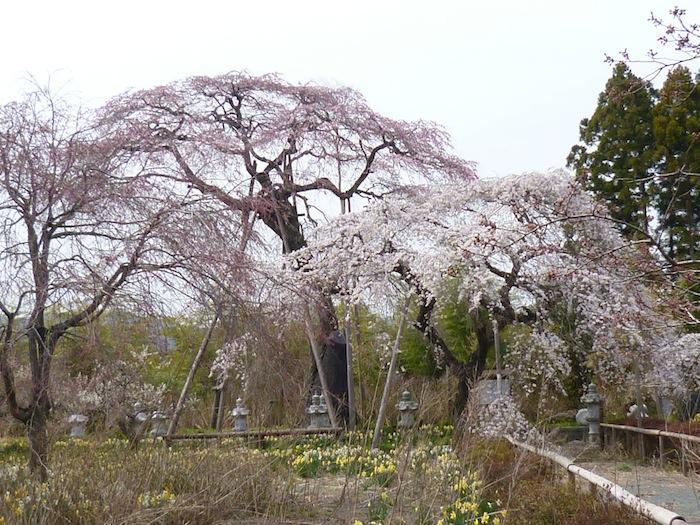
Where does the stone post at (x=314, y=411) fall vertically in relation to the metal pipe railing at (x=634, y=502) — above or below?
above

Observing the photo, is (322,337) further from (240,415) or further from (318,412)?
(240,415)

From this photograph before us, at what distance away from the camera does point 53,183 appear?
17.9ft

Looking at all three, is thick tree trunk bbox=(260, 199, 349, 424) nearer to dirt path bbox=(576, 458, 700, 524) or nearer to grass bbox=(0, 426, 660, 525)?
dirt path bbox=(576, 458, 700, 524)

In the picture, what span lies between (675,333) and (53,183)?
10.8 metres

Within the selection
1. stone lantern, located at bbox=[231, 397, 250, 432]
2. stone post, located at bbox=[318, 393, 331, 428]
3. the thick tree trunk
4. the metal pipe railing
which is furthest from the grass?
the thick tree trunk

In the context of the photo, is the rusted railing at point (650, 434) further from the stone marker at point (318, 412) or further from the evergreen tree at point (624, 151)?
the evergreen tree at point (624, 151)

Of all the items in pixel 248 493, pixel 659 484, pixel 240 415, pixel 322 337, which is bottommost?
pixel 659 484

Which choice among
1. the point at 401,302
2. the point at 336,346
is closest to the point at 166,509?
the point at 401,302

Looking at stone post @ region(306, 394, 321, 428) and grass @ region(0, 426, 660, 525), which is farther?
stone post @ region(306, 394, 321, 428)

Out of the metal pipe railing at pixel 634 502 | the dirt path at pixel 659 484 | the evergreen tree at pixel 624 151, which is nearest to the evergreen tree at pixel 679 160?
the evergreen tree at pixel 624 151

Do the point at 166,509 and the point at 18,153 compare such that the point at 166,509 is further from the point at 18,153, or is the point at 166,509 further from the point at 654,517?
the point at 18,153

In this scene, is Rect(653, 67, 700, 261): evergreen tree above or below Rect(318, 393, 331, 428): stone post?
above

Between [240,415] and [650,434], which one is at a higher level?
[240,415]

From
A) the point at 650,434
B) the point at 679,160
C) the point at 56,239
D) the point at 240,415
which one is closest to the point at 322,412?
the point at 240,415
